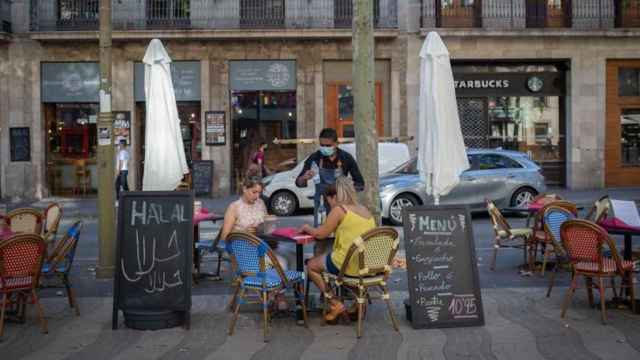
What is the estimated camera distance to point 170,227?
7.68 m

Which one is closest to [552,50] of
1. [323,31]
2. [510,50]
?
[510,50]

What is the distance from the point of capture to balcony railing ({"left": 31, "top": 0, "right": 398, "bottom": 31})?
25.4 meters

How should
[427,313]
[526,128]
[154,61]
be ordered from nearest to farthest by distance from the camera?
[427,313] → [154,61] → [526,128]

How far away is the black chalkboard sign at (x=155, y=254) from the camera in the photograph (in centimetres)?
760

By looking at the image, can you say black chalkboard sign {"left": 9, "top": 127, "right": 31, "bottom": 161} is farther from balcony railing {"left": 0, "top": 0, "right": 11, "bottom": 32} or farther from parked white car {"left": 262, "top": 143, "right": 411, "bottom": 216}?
parked white car {"left": 262, "top": 143, "right": 411, "bottom": 216}

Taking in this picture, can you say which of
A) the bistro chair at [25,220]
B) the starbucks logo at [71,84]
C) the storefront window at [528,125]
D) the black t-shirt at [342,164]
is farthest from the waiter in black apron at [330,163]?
the storefront window at [528,125]

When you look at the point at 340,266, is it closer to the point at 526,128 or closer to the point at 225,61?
the point at 225,61

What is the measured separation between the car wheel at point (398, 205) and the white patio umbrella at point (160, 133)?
23.1 ft

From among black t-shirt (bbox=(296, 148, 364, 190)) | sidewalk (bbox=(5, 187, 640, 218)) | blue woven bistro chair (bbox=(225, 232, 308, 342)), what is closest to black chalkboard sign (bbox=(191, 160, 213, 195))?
sidewalk (bbox=(5, 187, 640, 218))

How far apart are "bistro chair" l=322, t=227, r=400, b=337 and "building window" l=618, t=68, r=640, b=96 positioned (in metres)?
21.3

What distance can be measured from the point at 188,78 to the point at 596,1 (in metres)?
13.2

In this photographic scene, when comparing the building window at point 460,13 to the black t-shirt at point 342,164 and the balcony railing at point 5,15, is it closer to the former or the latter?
the balcony railing at point 5,15

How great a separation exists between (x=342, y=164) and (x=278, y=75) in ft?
52.5

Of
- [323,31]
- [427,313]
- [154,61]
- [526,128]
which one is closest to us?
[427,313]
